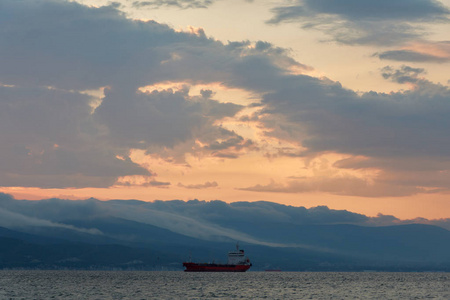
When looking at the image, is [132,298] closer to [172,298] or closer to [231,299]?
[172,298]

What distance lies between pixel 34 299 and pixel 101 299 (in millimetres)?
19656

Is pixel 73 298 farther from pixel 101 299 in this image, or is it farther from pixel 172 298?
pixel 172 298

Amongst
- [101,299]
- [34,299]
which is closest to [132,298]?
[101,299]

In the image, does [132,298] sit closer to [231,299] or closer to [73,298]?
[73,298]

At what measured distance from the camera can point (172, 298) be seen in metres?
199

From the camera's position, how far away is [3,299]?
625 feet

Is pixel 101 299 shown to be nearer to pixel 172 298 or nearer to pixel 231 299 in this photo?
pixel 172 298

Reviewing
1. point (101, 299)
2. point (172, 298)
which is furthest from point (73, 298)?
point (172, 298)

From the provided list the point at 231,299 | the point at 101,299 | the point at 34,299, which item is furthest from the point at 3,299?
the point at 231,299

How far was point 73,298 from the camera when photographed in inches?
7830

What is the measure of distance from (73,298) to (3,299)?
20.5 meters

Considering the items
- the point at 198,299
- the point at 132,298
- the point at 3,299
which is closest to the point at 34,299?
the point at 3,299

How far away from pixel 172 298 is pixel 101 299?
70.2ft

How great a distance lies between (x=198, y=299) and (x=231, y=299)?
1002 centimetres
